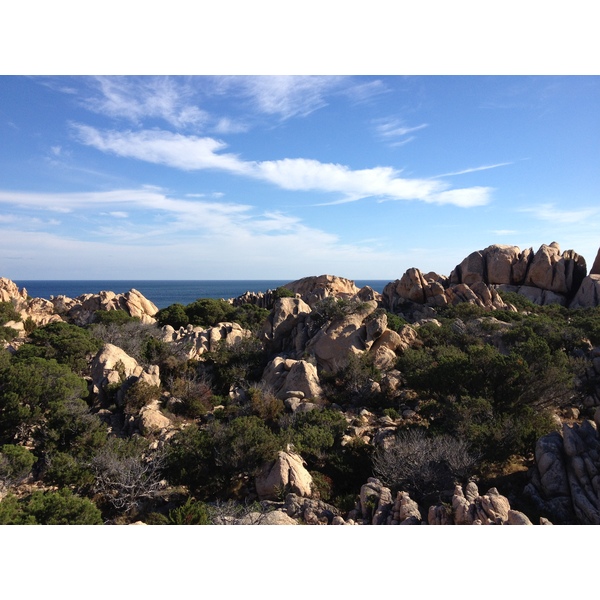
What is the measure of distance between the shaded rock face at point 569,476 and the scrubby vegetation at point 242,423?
1324 millimetres

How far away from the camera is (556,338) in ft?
70.7

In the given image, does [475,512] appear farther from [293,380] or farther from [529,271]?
[529,271]

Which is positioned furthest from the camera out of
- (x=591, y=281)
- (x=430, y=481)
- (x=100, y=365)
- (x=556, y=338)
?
(x=591, y=281)

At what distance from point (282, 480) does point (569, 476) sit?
7.56 m

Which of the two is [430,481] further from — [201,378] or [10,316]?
[10,316]

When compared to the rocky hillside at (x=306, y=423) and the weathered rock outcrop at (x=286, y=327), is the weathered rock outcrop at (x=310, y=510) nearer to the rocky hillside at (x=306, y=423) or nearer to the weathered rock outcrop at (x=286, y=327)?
the rocky hillside at (x=306, y=423)

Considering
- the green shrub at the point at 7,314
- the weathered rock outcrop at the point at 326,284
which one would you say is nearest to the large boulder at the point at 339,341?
the weathered rock outcrop at the point at 326,284

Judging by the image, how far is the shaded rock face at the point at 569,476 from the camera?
9.31 metres

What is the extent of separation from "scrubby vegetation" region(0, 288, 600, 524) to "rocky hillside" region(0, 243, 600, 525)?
0.21 ft

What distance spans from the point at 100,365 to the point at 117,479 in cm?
850

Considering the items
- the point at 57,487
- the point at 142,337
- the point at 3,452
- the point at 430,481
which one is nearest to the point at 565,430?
the point at 430,481

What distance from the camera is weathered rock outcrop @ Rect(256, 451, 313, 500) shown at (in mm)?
10656

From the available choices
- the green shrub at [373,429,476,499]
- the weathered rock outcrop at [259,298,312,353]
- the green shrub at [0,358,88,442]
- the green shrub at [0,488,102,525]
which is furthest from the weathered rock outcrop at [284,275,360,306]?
the green shrub at [0,488,102,525]

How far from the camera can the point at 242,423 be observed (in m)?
12.4
